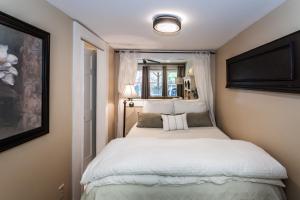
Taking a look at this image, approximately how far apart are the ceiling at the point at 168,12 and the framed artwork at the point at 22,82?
1.62 feet

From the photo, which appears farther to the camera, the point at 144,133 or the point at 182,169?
the point at 144,133

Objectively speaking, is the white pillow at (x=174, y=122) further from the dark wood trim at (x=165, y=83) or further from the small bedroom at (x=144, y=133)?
the dark wood trim at (x=165, y=83)

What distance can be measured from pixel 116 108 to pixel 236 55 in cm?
234

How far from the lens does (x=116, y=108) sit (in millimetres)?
3965

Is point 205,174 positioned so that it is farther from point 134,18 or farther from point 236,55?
point 236,55

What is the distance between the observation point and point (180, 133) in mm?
3068

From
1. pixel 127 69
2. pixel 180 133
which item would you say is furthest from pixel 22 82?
pixel 127 69

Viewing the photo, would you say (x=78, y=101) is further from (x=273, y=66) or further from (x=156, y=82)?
(x=156, y=82)

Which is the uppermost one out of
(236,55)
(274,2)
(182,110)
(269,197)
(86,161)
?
(274,2)

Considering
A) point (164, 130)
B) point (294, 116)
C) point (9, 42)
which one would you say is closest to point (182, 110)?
point (164, 130)

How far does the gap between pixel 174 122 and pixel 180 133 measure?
26cm

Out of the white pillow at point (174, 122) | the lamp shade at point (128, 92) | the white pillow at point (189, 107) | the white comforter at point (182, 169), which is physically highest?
the lamp shade at point (128, 92)

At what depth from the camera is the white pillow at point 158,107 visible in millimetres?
3652

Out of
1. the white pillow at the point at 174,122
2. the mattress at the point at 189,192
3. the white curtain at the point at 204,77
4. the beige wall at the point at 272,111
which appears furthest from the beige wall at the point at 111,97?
the mattress at the point at 189,192
